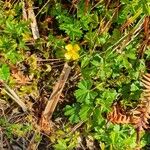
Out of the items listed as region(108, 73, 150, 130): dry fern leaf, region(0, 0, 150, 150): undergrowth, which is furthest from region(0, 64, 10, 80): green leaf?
region(108, 73, 150, 130): dry fern leaf

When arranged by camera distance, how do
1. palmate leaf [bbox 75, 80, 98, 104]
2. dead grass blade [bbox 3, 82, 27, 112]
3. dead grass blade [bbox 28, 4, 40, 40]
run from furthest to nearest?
dead grass blade [bbox 28, 4, 40, 40] → dead grass blade [bbox 3, 82, 27, 112] → palmate leaf [bbox 75, 80, 98, 104]

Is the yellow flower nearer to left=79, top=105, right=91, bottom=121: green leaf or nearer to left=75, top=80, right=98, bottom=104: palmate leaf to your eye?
left=75, top=80, right=98, bottom=104: palmate leaf

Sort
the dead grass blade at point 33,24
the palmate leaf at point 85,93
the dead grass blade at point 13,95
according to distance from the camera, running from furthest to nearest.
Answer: the dead grass blade at point 33,24
the dead grass blade at point 13,95
the palmate leaf at point 85,93

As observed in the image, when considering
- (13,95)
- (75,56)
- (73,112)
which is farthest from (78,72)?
(13,95)

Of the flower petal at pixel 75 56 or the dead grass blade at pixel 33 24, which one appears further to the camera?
the dead grass blade at pixel 33 24

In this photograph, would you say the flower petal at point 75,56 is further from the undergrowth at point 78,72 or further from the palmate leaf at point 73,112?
Result: the palmate leaf at point 73,112

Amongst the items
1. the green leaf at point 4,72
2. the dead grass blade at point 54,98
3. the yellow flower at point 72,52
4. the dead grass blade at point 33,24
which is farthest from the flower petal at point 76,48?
the green leaf at point 4,72

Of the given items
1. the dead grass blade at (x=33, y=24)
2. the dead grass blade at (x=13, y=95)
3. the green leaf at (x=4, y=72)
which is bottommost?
the dead grass blade at (x=13, y=95)
